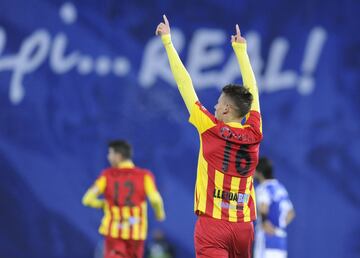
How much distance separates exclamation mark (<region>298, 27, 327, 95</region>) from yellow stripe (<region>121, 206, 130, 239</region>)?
18.4 ft

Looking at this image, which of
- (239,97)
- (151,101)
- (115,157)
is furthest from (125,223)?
(151,101)

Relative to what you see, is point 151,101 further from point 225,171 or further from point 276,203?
point 225,171

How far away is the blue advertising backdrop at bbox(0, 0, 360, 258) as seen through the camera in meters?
14.9

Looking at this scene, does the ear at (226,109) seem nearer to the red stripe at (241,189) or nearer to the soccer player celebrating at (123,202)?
the red stripe at (241,189)

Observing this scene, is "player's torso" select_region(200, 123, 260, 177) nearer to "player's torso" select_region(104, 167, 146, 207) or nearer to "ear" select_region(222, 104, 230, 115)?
"ear" select_region(222, 104, 230, 115)

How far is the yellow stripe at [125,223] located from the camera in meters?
10.4

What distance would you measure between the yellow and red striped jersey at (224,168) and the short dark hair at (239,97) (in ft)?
0.53

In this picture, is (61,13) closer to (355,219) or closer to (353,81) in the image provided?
(353,81)

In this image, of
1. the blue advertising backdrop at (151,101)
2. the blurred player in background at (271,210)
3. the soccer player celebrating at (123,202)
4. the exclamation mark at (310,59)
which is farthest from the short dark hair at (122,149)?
the exclamation mark at (310,59)

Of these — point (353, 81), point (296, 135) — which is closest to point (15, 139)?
point (296, 135)

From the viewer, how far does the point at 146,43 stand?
15.0 m

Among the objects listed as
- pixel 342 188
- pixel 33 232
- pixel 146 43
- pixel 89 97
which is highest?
pixel 146 43

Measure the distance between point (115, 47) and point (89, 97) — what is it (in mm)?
970

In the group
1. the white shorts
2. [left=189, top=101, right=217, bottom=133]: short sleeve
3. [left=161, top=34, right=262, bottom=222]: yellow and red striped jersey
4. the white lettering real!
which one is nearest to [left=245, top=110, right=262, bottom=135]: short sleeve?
[left=161, top=34, right=262, bottom=222]: yellow and red striped jersey
